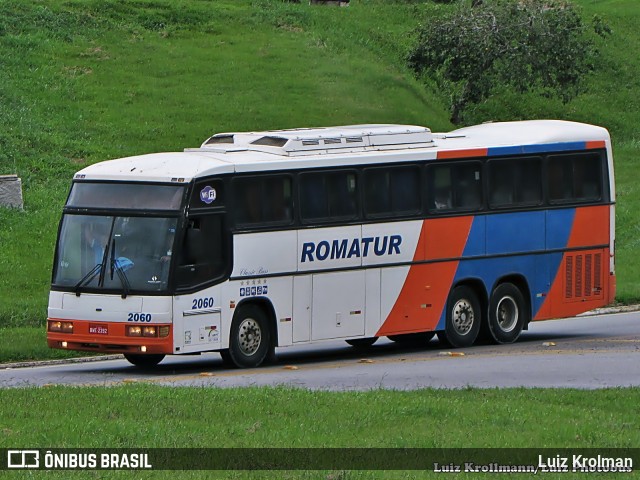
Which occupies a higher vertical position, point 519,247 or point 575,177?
point 575,177

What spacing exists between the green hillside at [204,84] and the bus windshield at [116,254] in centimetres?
1289

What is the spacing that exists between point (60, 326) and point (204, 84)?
31.4m

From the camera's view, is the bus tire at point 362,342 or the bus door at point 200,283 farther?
the bus tire at point 362,342

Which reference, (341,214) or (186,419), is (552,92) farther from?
(186,419)

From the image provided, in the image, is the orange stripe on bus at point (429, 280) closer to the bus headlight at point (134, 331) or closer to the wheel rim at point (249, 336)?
the wheel rim at point (249, 336)

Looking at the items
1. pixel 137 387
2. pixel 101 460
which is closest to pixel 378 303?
pixel 137 387

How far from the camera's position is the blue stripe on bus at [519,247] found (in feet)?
78.1

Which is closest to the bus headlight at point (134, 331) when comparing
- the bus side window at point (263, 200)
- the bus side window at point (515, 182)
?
the bus side window at point (263, 200)

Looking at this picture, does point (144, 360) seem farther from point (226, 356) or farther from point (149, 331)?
point (149, 331)

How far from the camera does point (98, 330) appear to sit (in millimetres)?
20031

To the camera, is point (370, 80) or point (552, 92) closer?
point (370, 80)

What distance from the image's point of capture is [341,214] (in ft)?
72.5

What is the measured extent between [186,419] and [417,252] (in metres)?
9.75

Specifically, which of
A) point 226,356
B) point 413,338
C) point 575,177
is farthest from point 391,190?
point 575,177
